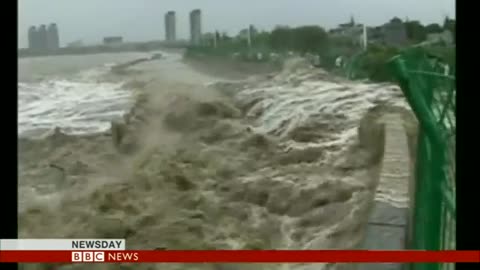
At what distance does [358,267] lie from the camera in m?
2.56

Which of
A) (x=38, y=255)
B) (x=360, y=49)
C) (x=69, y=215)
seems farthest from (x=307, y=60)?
(x=38, y=255)

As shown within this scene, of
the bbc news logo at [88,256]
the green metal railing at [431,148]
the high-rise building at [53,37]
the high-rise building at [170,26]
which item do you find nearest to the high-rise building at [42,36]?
the high-rise building at [53,37]

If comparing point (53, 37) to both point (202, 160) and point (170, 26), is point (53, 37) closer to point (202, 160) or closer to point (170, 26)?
point (170, 26)

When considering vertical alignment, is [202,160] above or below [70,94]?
below

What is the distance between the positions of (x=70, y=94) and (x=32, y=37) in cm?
25

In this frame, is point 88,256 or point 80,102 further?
point 80,102

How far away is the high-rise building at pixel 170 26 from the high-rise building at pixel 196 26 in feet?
0.22

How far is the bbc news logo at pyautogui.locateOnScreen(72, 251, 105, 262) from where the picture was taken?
8.38 feet

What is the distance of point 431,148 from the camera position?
2.56 m

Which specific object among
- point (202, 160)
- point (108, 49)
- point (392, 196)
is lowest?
point (392, 196)

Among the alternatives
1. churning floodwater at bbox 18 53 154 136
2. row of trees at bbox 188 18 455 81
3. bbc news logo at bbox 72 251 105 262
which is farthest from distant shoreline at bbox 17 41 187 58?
bbc news logo at bbox 72 251 105 262

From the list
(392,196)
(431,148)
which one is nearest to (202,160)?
(392,196)

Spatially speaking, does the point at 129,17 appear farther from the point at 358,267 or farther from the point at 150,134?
the point at 358,267

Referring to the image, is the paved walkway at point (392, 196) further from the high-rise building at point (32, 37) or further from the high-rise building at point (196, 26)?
the high-rise building at point (32, 37)
